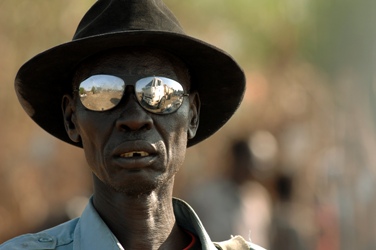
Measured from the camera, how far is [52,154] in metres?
14.9

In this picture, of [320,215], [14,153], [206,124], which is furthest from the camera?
[320,215]

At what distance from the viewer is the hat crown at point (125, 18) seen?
4.99 meters

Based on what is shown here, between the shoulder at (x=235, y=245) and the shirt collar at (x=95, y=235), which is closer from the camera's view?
the shirt collar at (x=95, y=235)

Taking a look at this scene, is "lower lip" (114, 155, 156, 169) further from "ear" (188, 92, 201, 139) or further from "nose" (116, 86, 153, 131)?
"ear" (188, 92, 201, 139)

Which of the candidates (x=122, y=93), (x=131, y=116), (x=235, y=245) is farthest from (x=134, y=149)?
(x=235, y=245)

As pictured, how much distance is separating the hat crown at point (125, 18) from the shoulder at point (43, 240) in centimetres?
74

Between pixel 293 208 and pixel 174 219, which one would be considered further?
pixel 293 208

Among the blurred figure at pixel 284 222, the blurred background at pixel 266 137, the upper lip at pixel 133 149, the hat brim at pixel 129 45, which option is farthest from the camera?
the blurred background at pixel 266 137

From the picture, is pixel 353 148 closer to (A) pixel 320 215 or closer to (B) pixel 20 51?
(A) pixel 320 215

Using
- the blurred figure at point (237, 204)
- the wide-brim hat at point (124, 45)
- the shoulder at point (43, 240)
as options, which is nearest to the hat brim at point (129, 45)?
the wide-brim hat at point (124, 45)

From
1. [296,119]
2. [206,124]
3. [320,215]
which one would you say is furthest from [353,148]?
[206,124]

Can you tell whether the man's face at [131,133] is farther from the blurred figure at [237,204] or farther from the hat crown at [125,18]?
the blurred figure at [237,204]

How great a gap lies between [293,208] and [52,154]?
294 cm

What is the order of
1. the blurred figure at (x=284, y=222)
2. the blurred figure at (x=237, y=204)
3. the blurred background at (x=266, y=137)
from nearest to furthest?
the blurred figure at (x=237, y=204) < the blurred figure at (x=284, y=222) < the blurred background at (x=266, y=137)
